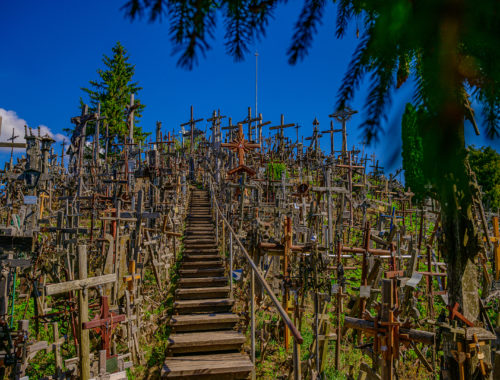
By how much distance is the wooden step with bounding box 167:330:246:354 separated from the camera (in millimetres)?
5672

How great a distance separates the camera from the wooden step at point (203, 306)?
6918mm

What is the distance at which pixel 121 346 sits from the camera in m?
7.20

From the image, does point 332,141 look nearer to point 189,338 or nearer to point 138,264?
point 138,264

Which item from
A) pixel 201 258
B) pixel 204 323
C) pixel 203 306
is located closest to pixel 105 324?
pixel 204 323

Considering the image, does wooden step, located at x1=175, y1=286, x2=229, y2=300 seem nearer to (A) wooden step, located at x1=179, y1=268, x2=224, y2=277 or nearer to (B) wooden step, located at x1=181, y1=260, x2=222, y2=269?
(A) wooden step, located at x1=179, y1=268, x2=224, y2=277

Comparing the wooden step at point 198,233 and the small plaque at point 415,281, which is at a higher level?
the wooden step at point 198,233

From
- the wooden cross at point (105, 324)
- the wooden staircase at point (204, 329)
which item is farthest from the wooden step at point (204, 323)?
the wooden cross at point (105, 324)

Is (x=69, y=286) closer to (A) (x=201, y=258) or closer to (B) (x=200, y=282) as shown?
(B) (x=200, y=282)

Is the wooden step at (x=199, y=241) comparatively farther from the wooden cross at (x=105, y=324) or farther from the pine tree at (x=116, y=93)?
the pine tree at (x=116, y=93)

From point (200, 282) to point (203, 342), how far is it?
2.33 meters

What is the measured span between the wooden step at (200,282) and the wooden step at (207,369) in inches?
103

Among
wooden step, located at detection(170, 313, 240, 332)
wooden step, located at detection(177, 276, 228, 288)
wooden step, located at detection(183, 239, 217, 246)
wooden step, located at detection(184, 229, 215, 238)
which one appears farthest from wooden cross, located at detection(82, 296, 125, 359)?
wooden step, located at detection(184, 229, 215, 238)

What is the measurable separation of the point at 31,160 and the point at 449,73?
7.76 m

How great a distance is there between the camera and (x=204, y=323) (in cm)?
639
